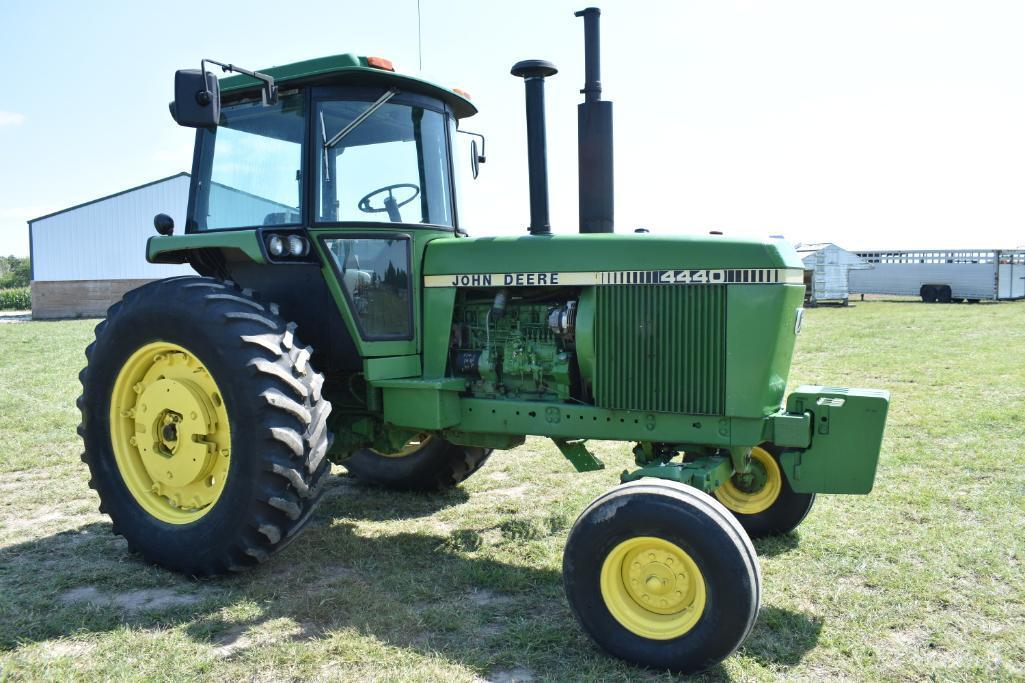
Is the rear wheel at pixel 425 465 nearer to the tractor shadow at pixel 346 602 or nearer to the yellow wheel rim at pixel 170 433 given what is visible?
the tractor shadow at pixel 346 602

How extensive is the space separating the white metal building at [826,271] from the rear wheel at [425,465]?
23743 mm

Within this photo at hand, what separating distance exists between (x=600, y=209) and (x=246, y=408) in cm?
213

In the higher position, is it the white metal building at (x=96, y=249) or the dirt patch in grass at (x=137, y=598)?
the white metal building at (x=96, y=249)

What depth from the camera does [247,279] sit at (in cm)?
476

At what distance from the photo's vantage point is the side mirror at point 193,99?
395cm

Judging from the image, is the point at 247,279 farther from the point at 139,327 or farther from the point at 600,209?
the point at 600,209

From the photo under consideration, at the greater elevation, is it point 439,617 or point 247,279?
point 247,279

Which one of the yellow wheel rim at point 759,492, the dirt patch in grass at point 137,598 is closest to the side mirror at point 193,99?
the dirt patch in grass at point 137,598

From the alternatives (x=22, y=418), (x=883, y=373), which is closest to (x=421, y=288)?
(x=22, y=418)

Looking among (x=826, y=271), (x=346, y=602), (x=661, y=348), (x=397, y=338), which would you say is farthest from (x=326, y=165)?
(x=826, y=271)

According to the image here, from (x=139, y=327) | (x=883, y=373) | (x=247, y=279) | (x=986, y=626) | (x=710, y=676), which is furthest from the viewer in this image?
(x=883, y=373)

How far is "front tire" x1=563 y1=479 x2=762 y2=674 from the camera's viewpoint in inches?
126

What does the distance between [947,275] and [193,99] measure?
31.8m

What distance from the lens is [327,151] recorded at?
441 centimetres
